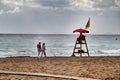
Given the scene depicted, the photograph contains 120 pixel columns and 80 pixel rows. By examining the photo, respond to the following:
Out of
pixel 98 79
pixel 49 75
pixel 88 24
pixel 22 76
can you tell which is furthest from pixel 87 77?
pixel 88 24

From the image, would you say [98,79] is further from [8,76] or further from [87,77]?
[8,76]

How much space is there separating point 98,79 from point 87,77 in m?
0.72

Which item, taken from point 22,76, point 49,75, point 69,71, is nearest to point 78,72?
point 69,71

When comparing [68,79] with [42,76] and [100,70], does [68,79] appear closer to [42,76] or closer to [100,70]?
[42,76]

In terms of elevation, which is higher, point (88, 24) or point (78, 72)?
point (88, 24)

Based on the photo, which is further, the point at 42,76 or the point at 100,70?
the point at 100,70

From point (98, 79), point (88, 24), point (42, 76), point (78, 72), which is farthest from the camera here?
point (88, 24)

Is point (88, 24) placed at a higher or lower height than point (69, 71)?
higher

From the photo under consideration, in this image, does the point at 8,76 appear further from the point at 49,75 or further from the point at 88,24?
the point at 88,24

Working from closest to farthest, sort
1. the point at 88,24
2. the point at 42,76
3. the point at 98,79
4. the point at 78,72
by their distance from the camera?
the point at 98,79
the point at 42,76
the point at 78,72
the point at 88,24

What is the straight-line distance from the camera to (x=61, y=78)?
41.9 ft

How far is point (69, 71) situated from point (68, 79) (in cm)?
219

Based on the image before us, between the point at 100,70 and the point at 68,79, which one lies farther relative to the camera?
the point at 100,70

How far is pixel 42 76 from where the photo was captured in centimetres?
1327
